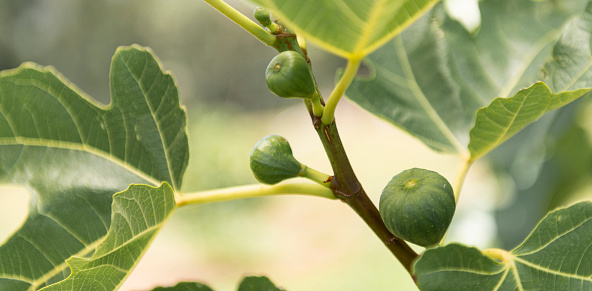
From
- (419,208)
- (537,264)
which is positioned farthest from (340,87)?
(537,264)

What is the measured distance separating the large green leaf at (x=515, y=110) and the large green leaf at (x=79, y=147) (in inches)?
14.8

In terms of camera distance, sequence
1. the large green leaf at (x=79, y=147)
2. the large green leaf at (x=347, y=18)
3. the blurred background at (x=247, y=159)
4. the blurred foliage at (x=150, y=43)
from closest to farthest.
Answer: the large green leaf at (x=347, y=18)
the large green leaf at (x=79, y=147)
the blurred background at (x=247, y=159)
the blurred foliage at (x=150, y=43)

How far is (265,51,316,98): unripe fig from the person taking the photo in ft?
1.71

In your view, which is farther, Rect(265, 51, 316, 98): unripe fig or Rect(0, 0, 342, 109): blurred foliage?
Rect(0, 0, 342, 109): blurred foliage

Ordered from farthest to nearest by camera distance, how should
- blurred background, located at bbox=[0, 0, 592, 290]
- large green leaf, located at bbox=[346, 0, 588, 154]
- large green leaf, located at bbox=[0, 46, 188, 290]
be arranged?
blurred background, located at bbox=[0, 0, 592, 290] < large green leaf, located at bbox=[346, 0, 588, 154] < large green leaf, located at bbox=[0, 46, 188, 290]

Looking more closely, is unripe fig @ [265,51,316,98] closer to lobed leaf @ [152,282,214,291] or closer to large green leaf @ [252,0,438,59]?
large green leaf @ [252,0,438,59]

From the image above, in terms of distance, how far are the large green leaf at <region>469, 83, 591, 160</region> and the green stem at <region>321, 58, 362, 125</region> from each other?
167 millimetres

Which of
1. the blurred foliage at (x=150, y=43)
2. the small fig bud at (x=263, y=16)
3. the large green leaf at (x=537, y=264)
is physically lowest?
the large green leaf at (x=537, y=264)

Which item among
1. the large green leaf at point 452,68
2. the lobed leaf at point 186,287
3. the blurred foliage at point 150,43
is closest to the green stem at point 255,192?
the lobed leaf at point 186,287

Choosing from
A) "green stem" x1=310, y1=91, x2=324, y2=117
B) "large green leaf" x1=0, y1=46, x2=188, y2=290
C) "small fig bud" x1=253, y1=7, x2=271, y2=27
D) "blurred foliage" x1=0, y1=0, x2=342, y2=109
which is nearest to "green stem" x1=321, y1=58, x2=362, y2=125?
"green stem" x1=310, y1=91, x2=324, y2=117

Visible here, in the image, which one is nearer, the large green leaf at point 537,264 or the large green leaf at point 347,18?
the large green leaf at point 347,18

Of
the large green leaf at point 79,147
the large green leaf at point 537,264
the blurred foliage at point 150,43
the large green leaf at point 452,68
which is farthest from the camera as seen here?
the blurred foliage at point 150,43

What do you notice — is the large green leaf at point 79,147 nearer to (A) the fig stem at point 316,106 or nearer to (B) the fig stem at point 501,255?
(A) the fig stem at point 316,106

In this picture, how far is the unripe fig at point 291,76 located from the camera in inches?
20.5
